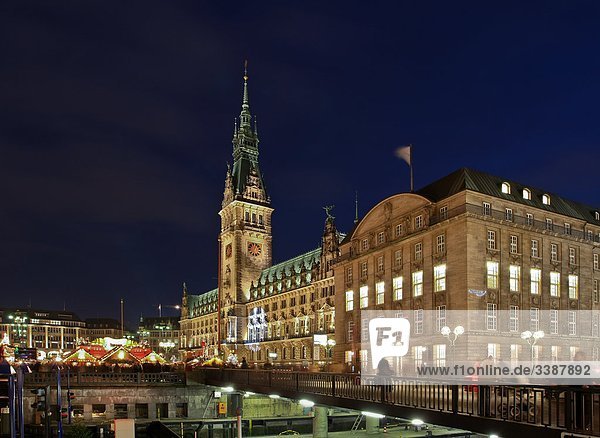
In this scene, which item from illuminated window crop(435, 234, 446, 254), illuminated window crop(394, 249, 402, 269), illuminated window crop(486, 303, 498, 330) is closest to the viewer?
illuminated window crop(486, 303, 498, 330)

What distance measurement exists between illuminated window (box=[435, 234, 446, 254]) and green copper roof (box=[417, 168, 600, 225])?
3.47m

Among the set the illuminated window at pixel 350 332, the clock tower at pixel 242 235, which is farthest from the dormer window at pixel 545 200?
the clock tower at pixel 242 235

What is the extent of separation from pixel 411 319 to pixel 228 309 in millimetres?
90337

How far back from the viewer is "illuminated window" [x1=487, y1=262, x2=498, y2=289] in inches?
2088

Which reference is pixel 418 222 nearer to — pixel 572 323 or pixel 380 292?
pixel 380 292

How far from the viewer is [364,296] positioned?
2648 inches

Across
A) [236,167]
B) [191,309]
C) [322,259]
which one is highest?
[236,167]

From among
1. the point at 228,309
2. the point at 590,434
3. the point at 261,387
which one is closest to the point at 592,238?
the point at 261,387

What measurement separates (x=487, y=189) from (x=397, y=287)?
1303 cm

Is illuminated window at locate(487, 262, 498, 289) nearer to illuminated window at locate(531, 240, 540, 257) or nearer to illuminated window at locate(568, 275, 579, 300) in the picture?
illuminated window at locate(531, 240, 540, 257)

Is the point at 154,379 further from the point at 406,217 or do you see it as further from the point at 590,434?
the point at 590,434

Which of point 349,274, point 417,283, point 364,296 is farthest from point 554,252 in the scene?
point 349,274

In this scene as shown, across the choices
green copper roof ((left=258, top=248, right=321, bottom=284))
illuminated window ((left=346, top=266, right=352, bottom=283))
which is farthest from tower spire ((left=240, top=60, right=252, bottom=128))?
illuminated window ((left=346, top=266, right=352, bottom=283))

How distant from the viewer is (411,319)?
58188 mm
